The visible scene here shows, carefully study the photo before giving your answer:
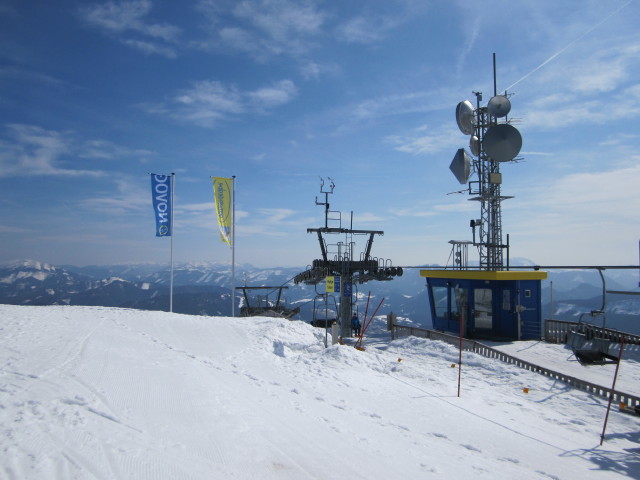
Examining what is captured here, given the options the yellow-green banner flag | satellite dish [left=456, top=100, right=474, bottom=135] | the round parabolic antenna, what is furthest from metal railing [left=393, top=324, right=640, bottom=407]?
satellite dish [left=456, top=100, right=474, bottom=135]

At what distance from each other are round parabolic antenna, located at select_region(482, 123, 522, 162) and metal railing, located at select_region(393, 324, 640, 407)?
9968 millimetres

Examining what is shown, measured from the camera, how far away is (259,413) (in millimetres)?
7262

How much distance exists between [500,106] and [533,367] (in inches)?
574

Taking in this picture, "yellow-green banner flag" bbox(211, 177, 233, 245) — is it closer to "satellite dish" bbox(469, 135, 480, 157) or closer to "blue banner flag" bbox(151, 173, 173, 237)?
"blue banner flag" bbox(151, 173, 173, 237)

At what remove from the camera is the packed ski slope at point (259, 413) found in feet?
17.0

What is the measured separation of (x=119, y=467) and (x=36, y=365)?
15.1ft

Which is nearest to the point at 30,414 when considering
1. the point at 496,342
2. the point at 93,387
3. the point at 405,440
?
the point at 93,387

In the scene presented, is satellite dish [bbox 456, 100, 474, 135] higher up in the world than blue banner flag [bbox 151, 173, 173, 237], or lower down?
higher up

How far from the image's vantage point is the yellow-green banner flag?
2087 centimetres

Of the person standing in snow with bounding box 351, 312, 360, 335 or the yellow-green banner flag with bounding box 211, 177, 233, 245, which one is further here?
the person standing in snow with bounding box 351, 312, 360, 335

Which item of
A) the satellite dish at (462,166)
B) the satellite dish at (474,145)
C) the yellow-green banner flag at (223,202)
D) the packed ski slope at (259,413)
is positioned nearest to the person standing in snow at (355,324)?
the yellow-green banner flag at (223,202)

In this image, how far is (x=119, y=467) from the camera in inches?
183

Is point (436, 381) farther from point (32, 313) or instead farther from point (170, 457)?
point (32, 313)

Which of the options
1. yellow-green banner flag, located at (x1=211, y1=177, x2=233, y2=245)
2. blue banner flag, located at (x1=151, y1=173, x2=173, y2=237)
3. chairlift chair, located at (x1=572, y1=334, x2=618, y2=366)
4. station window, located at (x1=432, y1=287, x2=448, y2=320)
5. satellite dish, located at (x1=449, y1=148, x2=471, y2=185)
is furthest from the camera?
satellite dish, located at (x1=449, y1=148, x2=471, y2=185)
